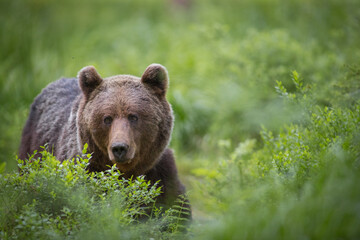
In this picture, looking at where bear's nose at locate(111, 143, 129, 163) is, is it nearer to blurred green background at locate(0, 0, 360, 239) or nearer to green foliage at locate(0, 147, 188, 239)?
green foliage at locate(0, 147, 188, 239)

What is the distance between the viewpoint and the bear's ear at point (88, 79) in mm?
4457

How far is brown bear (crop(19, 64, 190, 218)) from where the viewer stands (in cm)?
414

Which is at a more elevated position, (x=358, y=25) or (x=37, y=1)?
(x=37, y=1)

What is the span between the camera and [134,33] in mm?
12461

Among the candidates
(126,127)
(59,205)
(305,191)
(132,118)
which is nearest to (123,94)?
(132,118)

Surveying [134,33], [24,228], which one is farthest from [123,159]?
[134,33]

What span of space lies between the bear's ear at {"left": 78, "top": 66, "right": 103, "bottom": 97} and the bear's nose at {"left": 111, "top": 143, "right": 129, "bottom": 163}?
984 mm

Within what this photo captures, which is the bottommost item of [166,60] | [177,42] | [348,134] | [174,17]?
[348,134]

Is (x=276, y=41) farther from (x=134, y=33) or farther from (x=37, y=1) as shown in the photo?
(x=37, y=1)

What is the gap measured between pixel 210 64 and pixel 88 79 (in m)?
5.30

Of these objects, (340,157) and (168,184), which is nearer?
(340,157)

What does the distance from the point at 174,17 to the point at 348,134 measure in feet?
39.2

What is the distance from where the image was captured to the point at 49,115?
17.7 feet

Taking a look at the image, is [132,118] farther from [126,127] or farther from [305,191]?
[305,191]
